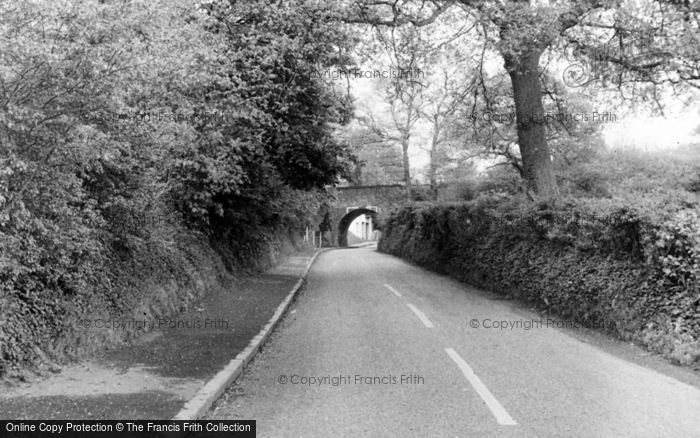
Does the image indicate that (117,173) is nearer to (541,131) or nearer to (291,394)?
(291,394)

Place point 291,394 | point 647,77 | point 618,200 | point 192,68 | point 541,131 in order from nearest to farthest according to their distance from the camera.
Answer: point 291,394, point 192,68, point 618,200, point 647,77, point 541,131

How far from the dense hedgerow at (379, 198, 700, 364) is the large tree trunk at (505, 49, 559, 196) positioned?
100 cm

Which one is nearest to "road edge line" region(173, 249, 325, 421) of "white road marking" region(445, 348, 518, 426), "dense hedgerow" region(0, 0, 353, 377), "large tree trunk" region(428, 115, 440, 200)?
"dense hedgerow" region(0, 0, 353, 377)

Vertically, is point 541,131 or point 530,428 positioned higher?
point 541,131

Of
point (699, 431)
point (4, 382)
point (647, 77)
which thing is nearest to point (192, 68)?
point (4, 382)

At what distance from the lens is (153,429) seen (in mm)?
4781

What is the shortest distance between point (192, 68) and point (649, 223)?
25.3 feet

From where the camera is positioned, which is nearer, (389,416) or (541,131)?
(389,416)

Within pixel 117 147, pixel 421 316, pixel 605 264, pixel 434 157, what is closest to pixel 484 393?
pixel 605 264

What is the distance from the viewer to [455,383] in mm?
6465

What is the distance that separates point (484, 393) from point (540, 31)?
8.87m

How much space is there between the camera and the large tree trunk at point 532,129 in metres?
14.8

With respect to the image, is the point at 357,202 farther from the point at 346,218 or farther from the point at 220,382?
the point at 220,382

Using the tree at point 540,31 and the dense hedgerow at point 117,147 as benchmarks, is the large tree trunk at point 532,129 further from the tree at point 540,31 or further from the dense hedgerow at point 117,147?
the dense hedgerow at point 117,147
